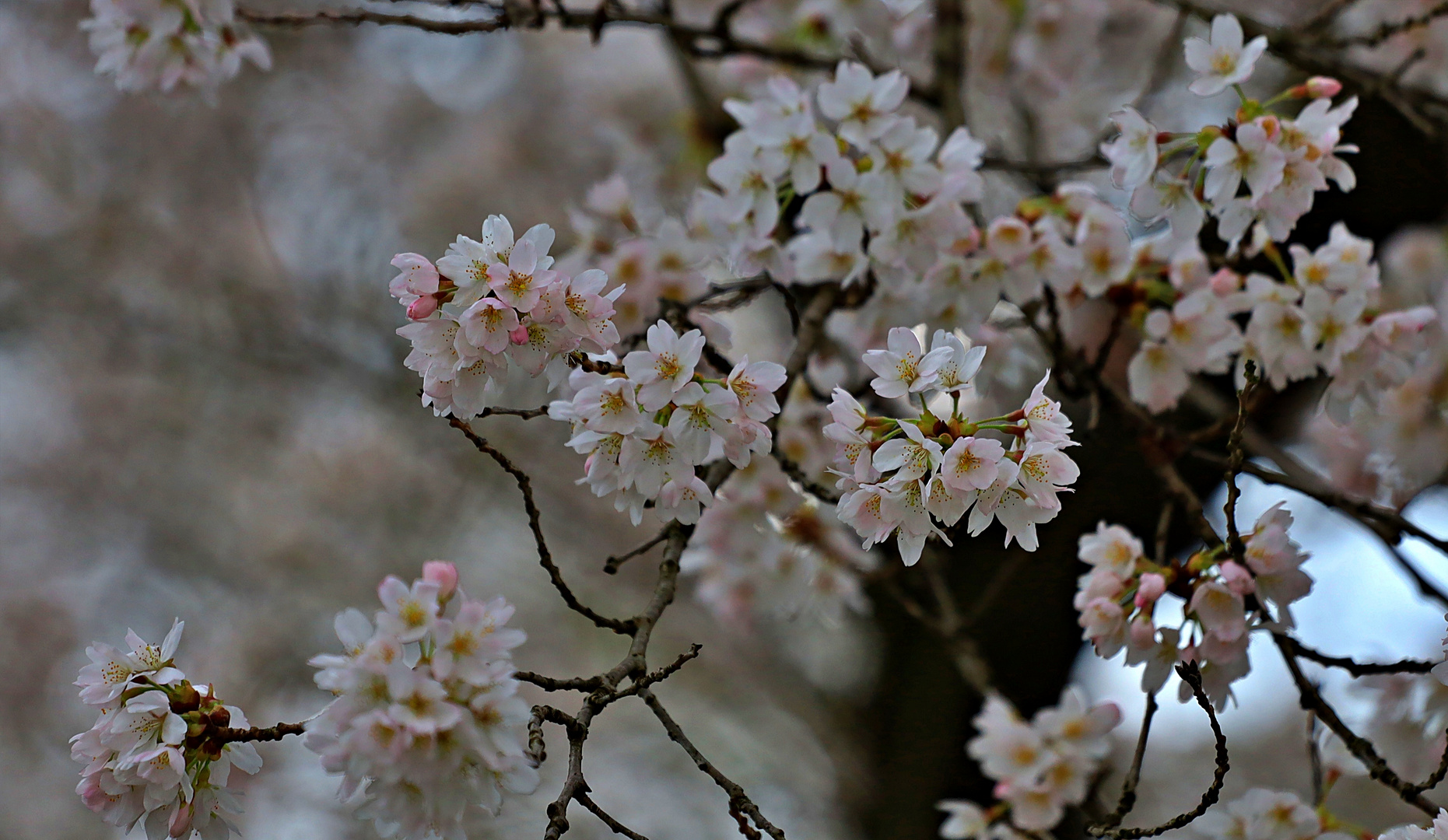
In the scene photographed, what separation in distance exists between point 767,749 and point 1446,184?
10.1 ft

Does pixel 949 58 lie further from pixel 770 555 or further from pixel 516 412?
pixel 516 412

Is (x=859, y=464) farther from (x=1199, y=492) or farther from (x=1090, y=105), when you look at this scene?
(x=1090, y=105)

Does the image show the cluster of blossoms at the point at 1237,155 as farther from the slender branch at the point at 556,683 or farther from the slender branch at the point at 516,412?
the slender branch at the point at 556,683

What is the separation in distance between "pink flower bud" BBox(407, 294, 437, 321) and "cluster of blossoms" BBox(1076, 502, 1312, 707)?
0.84 meters

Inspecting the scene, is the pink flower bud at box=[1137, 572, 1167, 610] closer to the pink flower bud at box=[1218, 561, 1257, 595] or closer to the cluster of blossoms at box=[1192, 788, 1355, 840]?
the pink flower bud at box=[1218, 561, 1257, 595]

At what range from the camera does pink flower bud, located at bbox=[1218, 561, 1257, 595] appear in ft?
3.56

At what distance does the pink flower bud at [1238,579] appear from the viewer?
Answer: 108 centimetres

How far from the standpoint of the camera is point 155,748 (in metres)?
0.93

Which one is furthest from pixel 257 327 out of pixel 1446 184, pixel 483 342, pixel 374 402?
pixel 1446 184

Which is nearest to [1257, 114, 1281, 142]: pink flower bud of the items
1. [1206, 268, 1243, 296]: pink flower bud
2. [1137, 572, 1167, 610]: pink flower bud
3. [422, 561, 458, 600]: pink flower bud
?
[1206, 268, 1243, 296]: pink flower bud

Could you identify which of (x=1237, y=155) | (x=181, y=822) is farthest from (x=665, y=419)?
(x=1237, y=155)

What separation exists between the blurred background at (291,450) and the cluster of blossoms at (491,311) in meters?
2.53

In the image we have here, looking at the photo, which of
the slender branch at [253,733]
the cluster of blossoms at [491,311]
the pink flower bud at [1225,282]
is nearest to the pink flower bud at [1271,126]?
the pink flower bud at [1225,282]

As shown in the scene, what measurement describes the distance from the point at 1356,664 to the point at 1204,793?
0.36 m
